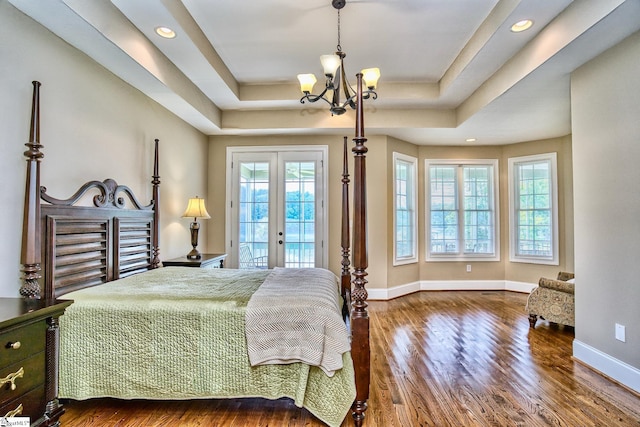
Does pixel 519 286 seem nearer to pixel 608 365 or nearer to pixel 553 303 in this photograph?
pixel 553 303

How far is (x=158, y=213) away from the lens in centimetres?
357

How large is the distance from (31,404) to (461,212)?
18.7 feet

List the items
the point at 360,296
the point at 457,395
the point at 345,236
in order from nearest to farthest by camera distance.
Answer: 1. the point at 360,296
2. the point at 457,395
3. the point at 345,236

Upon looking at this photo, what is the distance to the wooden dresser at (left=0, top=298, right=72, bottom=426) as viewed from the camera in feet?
4.32

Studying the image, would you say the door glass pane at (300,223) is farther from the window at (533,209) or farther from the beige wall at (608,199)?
the window at (533,209)

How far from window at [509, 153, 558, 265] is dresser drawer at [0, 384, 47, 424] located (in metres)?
6.13

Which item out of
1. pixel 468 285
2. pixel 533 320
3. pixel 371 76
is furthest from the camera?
pixel 468 285

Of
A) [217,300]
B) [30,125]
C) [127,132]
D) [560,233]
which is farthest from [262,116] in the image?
[560,233]

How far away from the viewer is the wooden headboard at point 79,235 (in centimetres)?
206

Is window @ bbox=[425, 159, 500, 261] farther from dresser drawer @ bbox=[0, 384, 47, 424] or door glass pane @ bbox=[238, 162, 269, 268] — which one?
dresser drawer @ bbox=[0, 384, 47, 424]

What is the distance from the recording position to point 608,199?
2508 mm

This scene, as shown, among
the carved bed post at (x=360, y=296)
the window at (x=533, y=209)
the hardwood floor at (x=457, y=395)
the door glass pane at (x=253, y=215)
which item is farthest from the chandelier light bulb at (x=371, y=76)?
the window at (x=533, y=209)

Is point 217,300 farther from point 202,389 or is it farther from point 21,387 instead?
point 21,387

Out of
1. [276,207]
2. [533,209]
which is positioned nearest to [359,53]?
[276,207]
